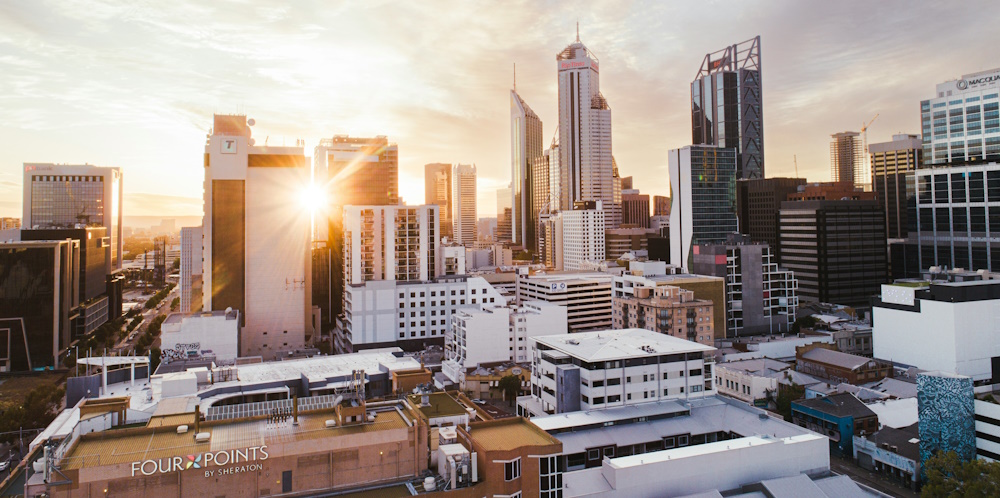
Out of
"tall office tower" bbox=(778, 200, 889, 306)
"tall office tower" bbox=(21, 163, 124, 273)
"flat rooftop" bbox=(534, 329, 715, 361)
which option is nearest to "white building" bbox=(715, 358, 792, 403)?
"flat rooftop" bbox=(534, 329, 715, 361)

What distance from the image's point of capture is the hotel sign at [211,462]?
2022 cm

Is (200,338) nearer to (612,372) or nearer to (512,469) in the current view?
(612,372)

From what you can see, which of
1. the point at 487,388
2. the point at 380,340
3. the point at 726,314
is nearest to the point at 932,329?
the point at 726,314

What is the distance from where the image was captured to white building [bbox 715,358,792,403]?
5100cm

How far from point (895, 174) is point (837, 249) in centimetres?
5346

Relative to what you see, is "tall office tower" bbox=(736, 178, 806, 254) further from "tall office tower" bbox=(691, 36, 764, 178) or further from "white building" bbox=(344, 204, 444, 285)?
"white building" bbox=(344, 204, 444, 285)

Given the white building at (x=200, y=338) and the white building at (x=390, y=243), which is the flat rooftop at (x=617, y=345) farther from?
the white building at (x=390, y=243)

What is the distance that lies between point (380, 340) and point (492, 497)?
5126cm

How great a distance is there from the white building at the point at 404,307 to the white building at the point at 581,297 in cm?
986

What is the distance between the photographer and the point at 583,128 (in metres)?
176

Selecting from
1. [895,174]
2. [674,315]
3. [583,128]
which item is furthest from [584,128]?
[674,315]

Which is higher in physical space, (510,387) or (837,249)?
(837,249)

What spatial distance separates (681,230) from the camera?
327 ft

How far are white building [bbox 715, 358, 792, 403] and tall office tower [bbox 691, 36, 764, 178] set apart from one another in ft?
313
